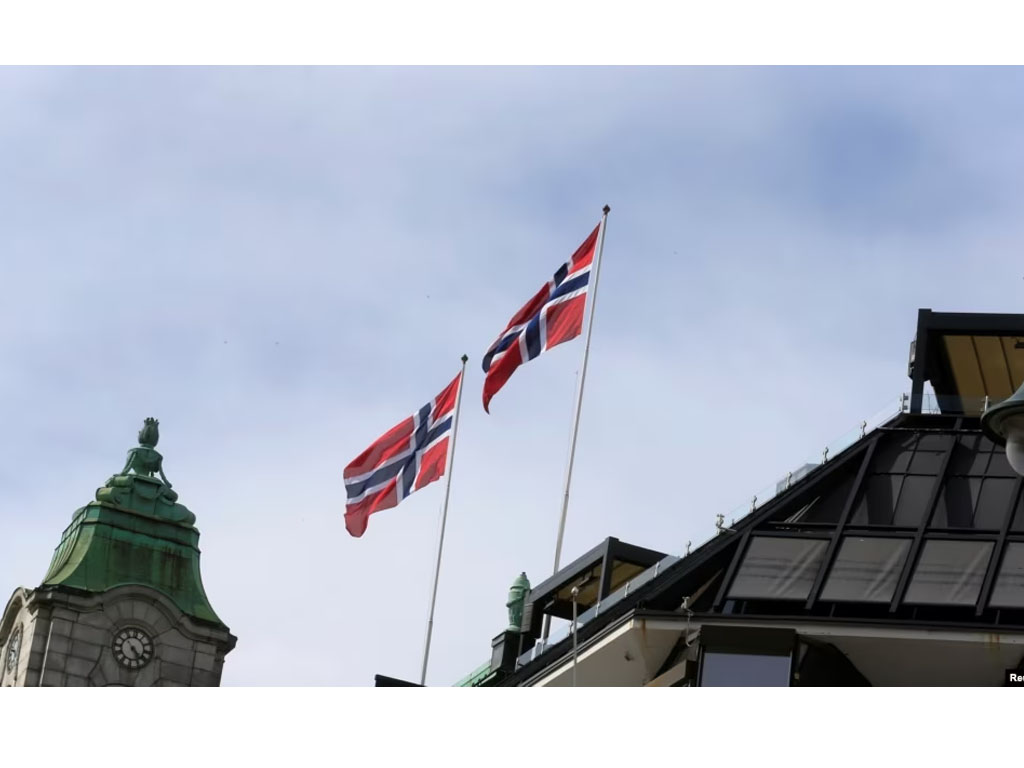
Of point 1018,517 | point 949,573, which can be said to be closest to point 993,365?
point 1018,517

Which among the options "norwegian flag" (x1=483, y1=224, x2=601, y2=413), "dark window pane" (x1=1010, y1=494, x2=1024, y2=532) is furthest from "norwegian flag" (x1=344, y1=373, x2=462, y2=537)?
"dark window pane" (x1=1010, y1=494, x2=1024, y2=532)

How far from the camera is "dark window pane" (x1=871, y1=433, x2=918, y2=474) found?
5619cm

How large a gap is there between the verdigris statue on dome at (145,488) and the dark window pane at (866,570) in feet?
194

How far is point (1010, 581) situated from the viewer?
5172 cm

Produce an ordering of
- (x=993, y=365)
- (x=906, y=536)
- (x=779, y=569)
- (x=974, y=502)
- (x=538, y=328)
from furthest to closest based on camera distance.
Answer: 1. (x=538, y=328)
2. (x=993, y=365)
3. (x=974, y=502)
4. (x=779, y=569)
5. (x=906, y=536)

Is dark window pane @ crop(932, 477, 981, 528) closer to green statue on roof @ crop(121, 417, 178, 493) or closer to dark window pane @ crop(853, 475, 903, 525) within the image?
dark window pane @ crop(853, 475, 903, 525)

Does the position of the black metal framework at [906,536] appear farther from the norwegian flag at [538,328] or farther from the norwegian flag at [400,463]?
the norwegian flag at [400,463]

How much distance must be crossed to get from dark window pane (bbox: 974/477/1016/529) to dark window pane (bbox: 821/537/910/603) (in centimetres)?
188

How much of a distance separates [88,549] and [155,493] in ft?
19.1

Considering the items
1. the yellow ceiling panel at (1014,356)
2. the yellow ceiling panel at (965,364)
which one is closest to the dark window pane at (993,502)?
the yellow ceiling panel at (1014,356)

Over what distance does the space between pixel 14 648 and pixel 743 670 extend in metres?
58.0

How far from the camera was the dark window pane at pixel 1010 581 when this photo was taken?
168ft

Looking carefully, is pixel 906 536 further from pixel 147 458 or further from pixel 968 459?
pixel 147 458
